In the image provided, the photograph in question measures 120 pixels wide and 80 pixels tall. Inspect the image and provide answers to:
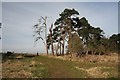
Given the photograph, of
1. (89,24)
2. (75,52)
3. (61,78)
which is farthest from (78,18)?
(61,78)

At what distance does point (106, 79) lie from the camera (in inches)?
730

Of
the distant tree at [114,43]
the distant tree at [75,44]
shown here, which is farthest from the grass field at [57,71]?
the distant tree at [114,43]

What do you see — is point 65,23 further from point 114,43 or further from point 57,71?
point 57,71

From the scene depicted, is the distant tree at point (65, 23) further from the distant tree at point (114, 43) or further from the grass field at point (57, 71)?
the grass field at point (57, 71)

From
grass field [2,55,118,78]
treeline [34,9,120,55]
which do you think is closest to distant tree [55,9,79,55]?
treeline [34,9,120,55]

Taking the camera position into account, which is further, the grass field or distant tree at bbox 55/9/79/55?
distant tree at bbox 55/9/79/55

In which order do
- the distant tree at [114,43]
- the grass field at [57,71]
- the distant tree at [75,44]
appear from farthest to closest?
the distant tree at [114,43] < the distant tree at [75,44] < the grass field at [57,71]

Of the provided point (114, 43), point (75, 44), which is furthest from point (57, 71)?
point (114, 43)

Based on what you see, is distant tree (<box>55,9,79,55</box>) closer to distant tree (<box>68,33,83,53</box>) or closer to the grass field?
distant tree (<box>68,33,83,53</box>)

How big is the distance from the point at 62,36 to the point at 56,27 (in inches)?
124

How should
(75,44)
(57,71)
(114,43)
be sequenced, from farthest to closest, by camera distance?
(114,43), (75,44), (57,71)

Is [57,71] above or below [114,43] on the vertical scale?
below

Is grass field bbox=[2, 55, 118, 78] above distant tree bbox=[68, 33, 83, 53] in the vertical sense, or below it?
below

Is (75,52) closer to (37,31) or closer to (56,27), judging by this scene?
(56,27)
